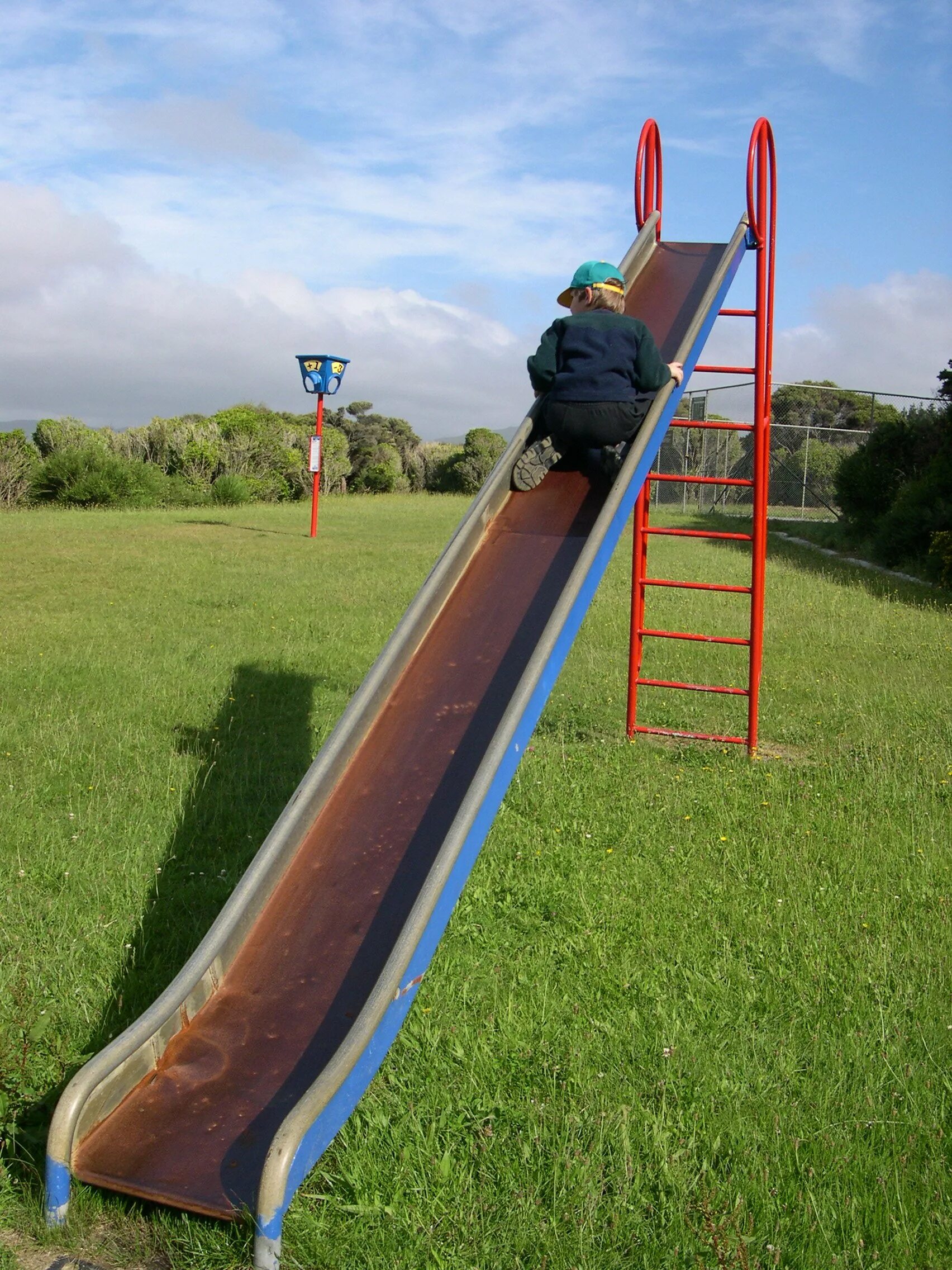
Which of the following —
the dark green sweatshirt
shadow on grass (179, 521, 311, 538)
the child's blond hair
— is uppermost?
the child's blond hair

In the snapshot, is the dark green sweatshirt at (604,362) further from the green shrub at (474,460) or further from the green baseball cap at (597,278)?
the green shrub at (474,460)

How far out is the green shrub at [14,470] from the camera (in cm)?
2550

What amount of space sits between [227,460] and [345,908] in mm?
27827

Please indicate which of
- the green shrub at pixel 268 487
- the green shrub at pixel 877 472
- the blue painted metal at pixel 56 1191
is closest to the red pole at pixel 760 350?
the blue painted metal at pixel 56 1191

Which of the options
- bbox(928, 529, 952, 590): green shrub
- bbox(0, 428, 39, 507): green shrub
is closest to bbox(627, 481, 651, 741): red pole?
bbox(928, 529, 952, 590): green shrub

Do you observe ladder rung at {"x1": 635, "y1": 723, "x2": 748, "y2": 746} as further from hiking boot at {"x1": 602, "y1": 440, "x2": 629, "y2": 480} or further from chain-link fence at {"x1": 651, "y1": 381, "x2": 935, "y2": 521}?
chain-link fence at {"x1": 651, "y1": 381, "x2": 935, "y2": 521}

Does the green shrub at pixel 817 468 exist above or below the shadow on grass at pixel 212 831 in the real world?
above

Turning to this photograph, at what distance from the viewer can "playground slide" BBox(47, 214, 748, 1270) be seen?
2791mm

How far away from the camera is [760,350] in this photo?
683cm

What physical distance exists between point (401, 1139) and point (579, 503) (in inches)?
121

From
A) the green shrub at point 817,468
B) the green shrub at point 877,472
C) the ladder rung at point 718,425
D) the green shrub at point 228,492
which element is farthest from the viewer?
the green shrub at point 228,492

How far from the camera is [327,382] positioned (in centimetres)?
2075

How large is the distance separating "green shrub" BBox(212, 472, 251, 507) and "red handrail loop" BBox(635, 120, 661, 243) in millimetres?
21140

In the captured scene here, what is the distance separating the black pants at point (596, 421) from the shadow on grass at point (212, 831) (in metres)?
2.37
